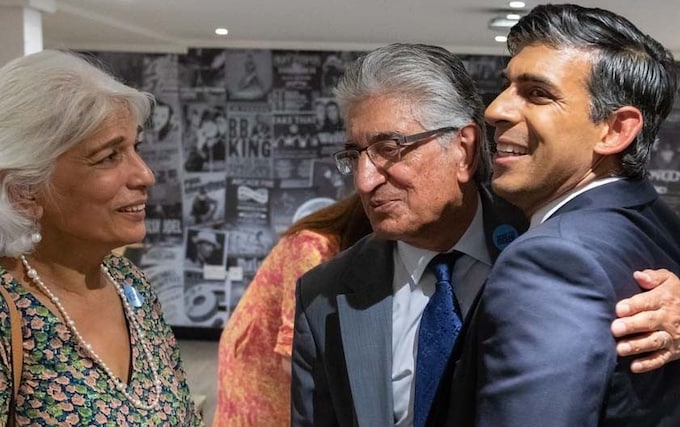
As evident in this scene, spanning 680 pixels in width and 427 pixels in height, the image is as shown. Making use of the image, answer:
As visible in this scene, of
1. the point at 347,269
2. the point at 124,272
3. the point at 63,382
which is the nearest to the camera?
the point at 63,382

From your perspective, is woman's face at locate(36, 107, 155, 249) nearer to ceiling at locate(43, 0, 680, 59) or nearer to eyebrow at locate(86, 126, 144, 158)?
eyebrow at locate(86, 126, 144, 158)

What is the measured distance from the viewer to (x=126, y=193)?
1.38 meters

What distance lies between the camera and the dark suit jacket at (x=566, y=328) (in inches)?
32.8

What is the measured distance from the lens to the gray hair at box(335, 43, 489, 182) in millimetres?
1321

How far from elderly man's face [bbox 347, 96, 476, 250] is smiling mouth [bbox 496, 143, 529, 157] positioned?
27 cm

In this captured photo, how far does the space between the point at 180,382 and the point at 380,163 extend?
0.64 m

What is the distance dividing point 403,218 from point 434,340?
230 millimetres

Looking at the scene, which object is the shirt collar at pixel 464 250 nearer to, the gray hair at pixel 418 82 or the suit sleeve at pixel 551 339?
the gray hair at pixel 418 82

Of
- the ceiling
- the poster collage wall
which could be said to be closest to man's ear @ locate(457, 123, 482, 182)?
the ceiling


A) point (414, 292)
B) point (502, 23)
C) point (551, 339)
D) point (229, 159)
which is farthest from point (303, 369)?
point (229, 159)

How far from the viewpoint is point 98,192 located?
1.34 m

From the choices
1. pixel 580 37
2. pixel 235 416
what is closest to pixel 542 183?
pixel 580 37

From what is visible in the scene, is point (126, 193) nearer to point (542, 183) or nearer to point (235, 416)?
point (542, 183)

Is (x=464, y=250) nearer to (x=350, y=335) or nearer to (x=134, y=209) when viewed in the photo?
(x=350, y=335)
